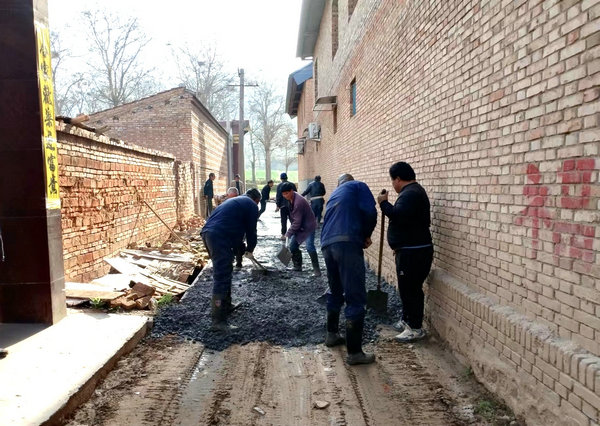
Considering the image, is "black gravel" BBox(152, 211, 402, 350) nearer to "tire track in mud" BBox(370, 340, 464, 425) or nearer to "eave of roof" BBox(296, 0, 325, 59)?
"tire track in mud" BBox(370, 340, 464, 425)

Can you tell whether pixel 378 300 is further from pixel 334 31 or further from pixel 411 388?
pixel 334 31

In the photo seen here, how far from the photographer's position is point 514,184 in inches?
127

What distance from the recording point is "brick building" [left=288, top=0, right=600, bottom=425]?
247cm

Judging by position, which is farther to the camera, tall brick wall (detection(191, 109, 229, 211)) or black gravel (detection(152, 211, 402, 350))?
tall brick wall (detection(191, 109, 229, 211))

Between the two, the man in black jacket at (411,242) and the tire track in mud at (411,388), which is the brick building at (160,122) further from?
the tire track in mud at (411,388)

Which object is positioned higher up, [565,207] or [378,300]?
[565,207]

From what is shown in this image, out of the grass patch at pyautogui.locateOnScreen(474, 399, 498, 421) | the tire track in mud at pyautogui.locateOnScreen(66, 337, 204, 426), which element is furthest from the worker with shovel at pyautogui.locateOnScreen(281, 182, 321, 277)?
the grass patch at pyautogui.locateOnScreen(474, 399, 498, 421)

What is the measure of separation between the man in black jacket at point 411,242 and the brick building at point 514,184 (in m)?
0.21

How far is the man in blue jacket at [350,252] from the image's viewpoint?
13.8 feet

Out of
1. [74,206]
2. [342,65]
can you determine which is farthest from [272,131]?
[74,206]

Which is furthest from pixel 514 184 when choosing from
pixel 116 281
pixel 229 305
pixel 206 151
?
pixel 206 151

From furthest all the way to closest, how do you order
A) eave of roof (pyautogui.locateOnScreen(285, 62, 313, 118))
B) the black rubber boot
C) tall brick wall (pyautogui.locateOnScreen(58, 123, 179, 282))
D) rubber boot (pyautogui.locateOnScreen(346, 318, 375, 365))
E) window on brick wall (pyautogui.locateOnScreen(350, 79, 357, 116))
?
eave of roof (pyautogui.locateOnScreen(285, 62, 313, 118))
window on brick wall (pyautogui.locateOnScreen(350, 79, 357, 116))
the black rubber boot
tall brick wall (pyautogui.locateOnScreen(58, 123, 179, 282))
rubber boot (pyautogui.locateOnScreen(346, 318, 375, 365))

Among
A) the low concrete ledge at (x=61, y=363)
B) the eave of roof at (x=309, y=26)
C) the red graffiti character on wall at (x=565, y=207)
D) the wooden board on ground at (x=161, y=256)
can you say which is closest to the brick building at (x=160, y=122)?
the eave of roof at (x=309, y=26)

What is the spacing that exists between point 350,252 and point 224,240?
1.79 m
